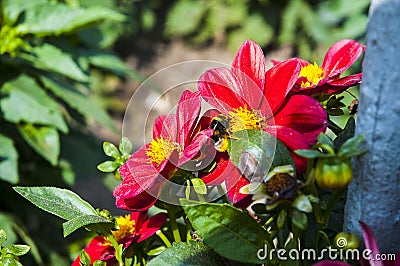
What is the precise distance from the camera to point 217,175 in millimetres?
517

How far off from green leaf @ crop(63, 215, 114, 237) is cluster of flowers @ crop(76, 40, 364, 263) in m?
0.02

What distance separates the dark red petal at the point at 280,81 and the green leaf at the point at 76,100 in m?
0.86

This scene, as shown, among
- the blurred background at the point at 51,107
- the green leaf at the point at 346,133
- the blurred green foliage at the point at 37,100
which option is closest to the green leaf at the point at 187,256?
the green leaf at the point at 346,133

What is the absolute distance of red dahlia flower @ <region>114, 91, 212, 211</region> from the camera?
0.51 metres

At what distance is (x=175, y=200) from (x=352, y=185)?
0.16 meters

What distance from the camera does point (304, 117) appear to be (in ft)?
1.69

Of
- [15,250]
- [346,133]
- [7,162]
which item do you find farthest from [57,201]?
[7,162]

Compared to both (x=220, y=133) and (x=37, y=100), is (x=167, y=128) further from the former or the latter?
(x=37, y=100)

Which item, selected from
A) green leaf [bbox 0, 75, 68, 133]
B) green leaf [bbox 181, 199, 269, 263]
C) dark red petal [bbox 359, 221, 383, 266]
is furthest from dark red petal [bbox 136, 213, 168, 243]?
green leaf [bbox 0, 75, 68, 133]

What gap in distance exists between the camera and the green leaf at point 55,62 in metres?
1.26

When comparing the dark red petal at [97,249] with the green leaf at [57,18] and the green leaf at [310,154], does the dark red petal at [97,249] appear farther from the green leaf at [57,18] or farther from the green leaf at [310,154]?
the green leaf at [57,18]

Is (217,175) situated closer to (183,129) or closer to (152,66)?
(183,129)

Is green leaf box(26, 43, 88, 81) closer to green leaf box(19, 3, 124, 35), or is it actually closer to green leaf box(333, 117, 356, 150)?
green leaf box(19, 3, 124, 35)

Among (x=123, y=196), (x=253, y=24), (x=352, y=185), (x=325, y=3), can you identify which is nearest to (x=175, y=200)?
(x=123, y=196)
